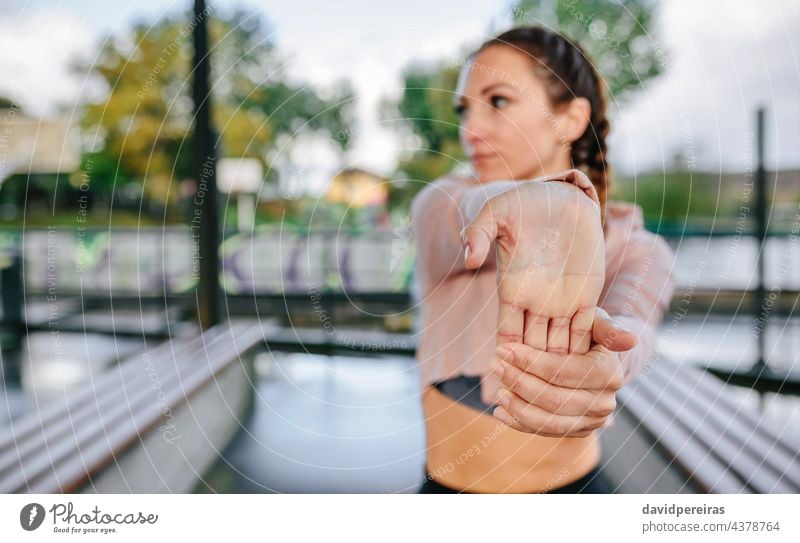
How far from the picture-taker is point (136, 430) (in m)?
0.80

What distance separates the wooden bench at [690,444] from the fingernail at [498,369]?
0.25 m

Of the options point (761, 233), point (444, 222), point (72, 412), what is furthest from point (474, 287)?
point (761, 233)

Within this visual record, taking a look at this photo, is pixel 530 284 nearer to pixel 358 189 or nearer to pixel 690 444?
pixel 690 444

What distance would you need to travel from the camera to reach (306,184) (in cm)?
87

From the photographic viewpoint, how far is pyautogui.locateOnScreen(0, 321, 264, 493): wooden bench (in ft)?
2.27

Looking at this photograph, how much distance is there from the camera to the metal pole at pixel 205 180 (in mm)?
984

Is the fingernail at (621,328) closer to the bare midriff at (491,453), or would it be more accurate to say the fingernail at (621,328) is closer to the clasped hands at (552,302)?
the clasped hands at (552,302)

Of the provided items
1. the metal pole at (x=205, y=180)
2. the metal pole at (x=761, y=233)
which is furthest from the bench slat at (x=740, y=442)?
the metal pole at (x=205, y=180)

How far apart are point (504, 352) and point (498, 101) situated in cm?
21

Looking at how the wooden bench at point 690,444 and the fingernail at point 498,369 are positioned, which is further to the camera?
the wooden bench at point 690,444

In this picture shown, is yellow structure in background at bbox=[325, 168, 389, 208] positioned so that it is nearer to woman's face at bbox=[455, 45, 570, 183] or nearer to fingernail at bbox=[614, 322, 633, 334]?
woman's face at bbox=[455, 45, 570, 183]

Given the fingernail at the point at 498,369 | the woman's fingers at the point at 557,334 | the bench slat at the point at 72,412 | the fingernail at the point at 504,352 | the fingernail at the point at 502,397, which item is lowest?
the bench slat at the point at 72,412
